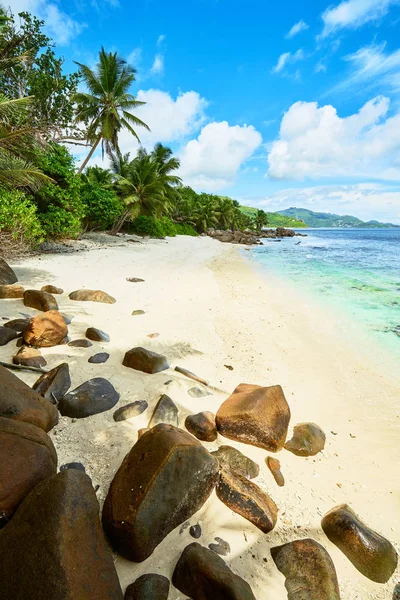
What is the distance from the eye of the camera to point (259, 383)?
174 inches

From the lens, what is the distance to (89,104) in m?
21.0

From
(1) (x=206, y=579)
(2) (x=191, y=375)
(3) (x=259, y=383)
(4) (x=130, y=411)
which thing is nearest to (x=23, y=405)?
(4) (x=130, y=411)

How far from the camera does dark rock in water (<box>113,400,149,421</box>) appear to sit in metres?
3.00

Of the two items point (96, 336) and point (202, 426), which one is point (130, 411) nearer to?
point (202, 426)

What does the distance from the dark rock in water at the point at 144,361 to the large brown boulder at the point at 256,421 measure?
1.19 m

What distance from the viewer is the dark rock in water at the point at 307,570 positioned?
5.94 feet

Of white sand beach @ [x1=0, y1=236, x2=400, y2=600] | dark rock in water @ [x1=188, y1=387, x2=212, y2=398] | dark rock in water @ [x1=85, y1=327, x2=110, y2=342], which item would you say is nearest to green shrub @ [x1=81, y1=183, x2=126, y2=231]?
white sand beach @ [x1=0, y1=236, x2=400, y2=600]

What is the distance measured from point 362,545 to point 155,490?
166 centimetres

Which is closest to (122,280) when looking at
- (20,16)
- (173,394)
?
(173,394)

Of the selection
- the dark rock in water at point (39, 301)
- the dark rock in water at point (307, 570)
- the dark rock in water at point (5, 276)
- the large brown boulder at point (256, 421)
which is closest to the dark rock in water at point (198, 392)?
the large brown boulder at point (256, 421)

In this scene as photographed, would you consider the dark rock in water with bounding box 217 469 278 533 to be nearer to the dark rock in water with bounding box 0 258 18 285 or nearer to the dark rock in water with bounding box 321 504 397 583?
the dark rock in water with bounding box 321 504 397 583

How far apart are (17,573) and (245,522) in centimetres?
158

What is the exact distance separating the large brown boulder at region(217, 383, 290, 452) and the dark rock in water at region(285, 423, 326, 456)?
131mm

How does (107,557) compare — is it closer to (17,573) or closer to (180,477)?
(17,573)
